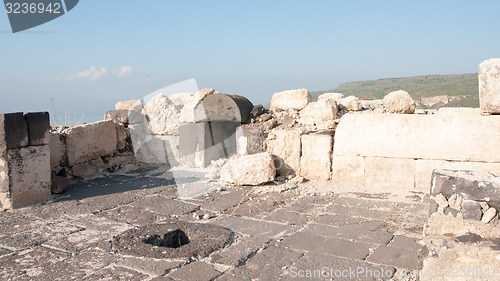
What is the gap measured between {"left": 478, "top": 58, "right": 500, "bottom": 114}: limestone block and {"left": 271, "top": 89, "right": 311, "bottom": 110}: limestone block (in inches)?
131

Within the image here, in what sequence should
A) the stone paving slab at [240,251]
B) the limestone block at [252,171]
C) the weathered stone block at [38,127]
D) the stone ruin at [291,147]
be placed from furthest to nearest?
the limestone block at [252,171] → the weathered stone block at [38,127] → the stone paving slab at [240,251] → the stone ruin at [291,147]

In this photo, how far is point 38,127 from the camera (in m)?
5.80

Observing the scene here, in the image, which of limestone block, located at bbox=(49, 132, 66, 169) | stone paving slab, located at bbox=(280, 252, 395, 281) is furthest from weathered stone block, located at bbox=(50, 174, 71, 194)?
stone paving slab, located at bbox=(280, 252, 395, 281)

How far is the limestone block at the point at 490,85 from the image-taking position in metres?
5.49

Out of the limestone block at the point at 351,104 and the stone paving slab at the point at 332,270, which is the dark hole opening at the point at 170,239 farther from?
the limestone block at the point at 351,104

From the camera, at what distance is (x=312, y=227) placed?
4.65 meters

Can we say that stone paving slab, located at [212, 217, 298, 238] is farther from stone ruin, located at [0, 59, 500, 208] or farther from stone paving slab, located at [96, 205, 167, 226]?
stone ruin, located at [0, 59, 500, 208]

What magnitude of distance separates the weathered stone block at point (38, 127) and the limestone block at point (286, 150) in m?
A: 3.77

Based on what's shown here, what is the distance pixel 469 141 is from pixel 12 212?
660 centimetres

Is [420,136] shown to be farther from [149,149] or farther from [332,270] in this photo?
[149,149]

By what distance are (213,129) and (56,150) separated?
112 inches

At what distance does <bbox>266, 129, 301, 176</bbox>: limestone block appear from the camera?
7.09 meters

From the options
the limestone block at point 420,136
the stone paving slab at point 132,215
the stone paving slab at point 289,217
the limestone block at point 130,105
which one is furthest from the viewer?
the limestone block at point 130,105

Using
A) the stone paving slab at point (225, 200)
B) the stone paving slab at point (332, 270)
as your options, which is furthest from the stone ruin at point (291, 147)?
the stone paving slab at point (332, 270)
